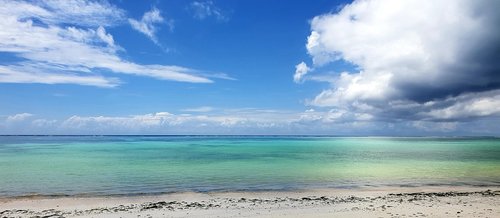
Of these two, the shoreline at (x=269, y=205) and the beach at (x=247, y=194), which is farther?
the beach at (x=247, y=194)

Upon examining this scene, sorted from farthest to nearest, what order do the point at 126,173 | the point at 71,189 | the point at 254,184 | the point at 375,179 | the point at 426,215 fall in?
the point at 126,173 < the point at 375,179 < the point at 254,184 < the point at 71,189 < the point at 426,215

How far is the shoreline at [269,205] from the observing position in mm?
17266

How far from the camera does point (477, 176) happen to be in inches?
1289

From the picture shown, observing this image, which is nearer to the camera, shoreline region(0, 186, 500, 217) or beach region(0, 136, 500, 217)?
shoreline region(0, 186, 500, 217)

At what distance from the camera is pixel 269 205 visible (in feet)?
63.0

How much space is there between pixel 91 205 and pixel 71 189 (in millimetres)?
7056

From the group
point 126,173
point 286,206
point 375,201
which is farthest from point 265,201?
point 126,173

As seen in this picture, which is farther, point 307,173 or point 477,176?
point 307,173

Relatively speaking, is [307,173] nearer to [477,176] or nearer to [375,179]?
[375,179]

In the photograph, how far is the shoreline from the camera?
56.6 ft

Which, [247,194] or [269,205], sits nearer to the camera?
[269,205]

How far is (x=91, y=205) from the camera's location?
1977 cm

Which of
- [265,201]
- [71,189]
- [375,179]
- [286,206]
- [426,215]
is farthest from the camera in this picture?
[375,179]

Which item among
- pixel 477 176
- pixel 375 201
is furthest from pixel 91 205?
pixel 477 176
